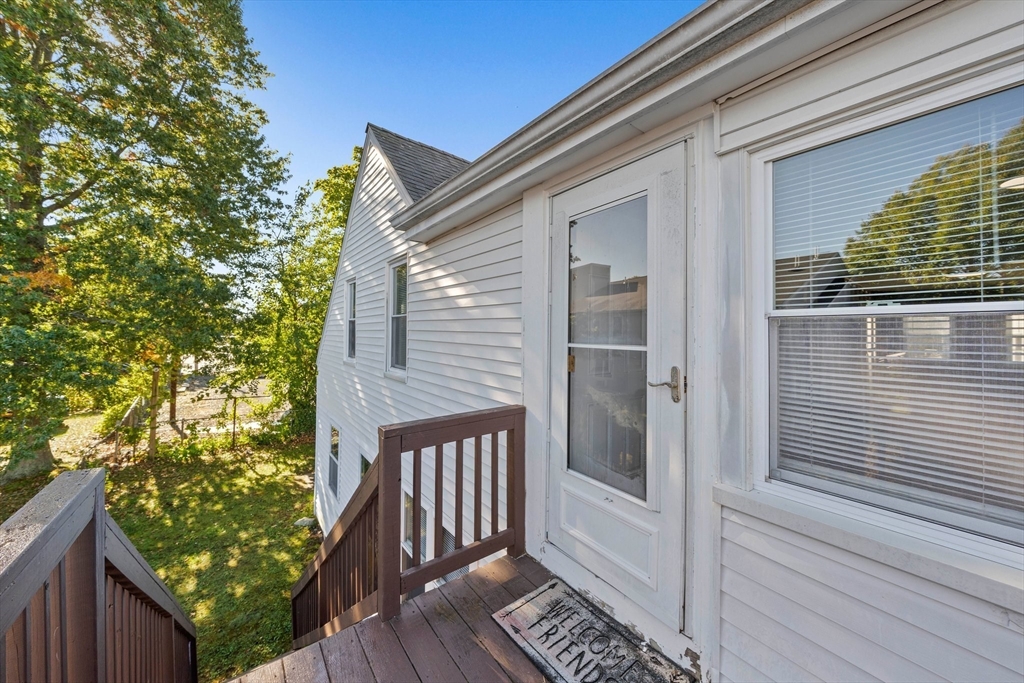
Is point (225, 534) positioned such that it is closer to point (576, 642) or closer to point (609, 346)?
point (576, 642)

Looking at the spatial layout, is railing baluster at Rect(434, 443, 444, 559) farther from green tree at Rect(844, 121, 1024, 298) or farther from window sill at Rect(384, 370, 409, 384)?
window sill at Rect(384, 370, 409, 384)

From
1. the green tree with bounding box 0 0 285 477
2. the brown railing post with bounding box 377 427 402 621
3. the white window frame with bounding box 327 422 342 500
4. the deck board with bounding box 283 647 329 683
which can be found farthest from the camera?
the white window frame with bounding box 327 422 342 500

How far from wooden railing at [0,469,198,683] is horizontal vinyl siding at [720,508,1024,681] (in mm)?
2192

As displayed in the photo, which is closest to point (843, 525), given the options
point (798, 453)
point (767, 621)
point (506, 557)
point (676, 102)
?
point (798, 453)

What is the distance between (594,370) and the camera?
2217 millimetres

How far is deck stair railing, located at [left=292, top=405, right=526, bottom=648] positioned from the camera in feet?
6.47

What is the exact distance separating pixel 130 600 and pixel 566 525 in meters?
2.40

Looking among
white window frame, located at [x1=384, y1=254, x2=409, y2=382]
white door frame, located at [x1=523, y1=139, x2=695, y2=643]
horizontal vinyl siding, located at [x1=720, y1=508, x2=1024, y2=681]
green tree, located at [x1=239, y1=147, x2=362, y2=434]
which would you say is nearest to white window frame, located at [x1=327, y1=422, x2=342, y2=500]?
white window frame, located at [x1=384, y1=254, x2=409, y2=382]

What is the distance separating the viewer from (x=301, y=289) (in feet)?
42.6

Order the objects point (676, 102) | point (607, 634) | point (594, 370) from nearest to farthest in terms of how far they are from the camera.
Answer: point (676, 102) < point (607, 634) < point (594, 370)

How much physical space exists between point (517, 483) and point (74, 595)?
79.7 inches

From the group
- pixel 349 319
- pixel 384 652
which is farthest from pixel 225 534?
pixel 384 652

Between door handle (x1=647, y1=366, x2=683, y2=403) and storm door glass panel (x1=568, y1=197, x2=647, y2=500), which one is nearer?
door handle (x1=647, y1=366, x2=683, y2=403)

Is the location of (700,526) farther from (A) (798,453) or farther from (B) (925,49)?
(B) (925,49)
